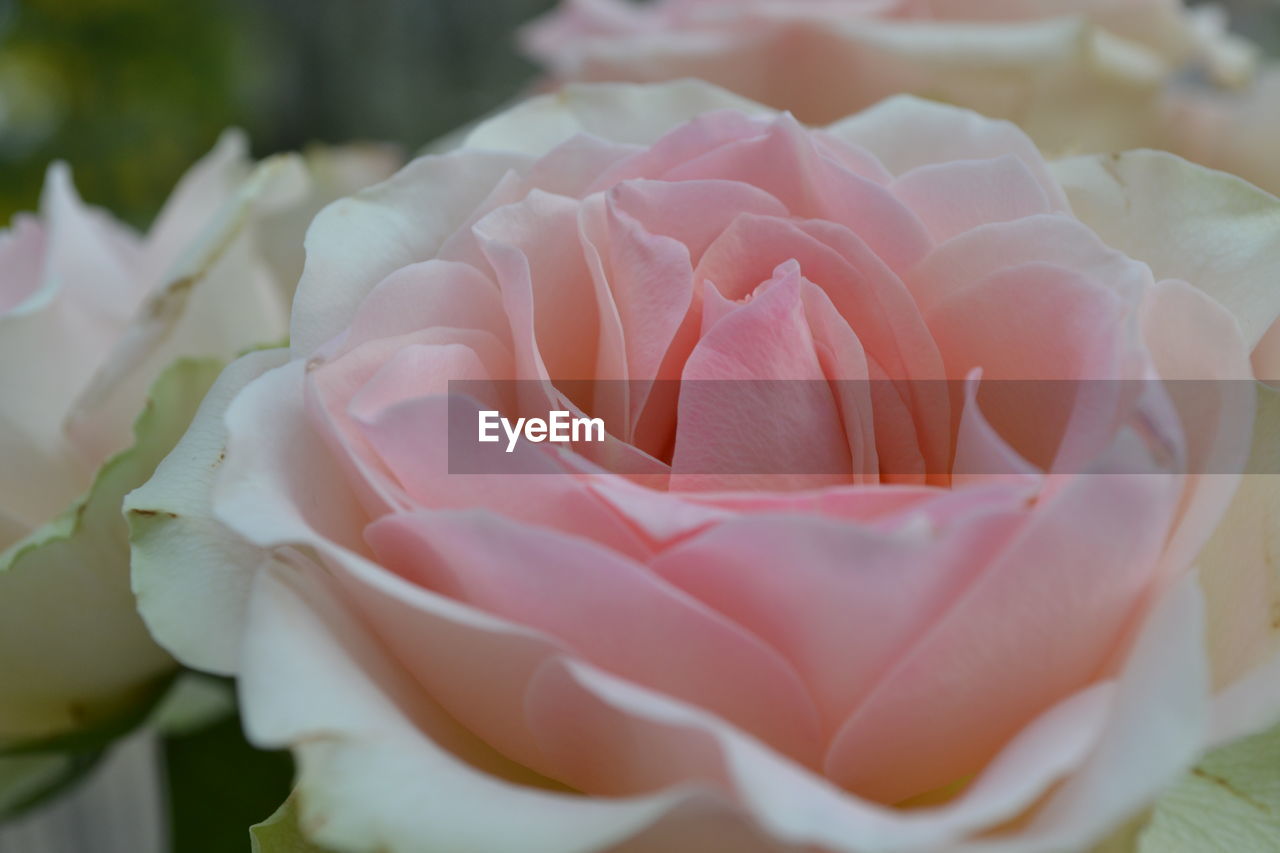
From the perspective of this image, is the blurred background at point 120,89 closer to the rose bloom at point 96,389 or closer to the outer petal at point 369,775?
the rose bloom at point 96,389

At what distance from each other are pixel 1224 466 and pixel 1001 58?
0.27 metres

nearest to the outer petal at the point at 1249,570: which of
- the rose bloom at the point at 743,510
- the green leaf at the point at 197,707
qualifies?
the rose bloom at the point at 743,510

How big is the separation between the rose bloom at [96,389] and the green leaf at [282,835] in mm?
117

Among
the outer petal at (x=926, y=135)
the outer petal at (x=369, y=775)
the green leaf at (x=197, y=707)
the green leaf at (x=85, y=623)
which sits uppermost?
the outer petal at (x=926, y=135)

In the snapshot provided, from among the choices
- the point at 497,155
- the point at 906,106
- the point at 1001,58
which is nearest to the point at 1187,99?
the point at 1001,58

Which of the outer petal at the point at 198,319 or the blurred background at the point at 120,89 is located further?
the blurred background at the point at 120,89

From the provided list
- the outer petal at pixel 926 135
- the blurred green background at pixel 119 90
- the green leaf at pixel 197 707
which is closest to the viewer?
the outer petal at pixel 926 135

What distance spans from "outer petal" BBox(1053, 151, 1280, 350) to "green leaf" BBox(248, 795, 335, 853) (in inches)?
9.1

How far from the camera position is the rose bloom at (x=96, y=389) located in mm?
335

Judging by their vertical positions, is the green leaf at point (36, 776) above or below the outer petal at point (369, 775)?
below

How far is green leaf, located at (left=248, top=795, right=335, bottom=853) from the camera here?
253 millimetres

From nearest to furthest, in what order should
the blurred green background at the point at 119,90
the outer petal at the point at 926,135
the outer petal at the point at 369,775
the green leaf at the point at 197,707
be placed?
the outer petal at the point at 369,775 < the outer petal at the point at 926,135 < the green leaf at the point at 197,707 < the blurred green background at the point at 119,90

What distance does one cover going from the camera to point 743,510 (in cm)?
22

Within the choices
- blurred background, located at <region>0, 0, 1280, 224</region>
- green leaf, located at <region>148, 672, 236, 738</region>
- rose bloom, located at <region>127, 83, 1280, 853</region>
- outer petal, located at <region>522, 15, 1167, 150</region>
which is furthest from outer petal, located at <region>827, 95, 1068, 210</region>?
blurred background, located at <region>0, 0, 1280, 224</region>
